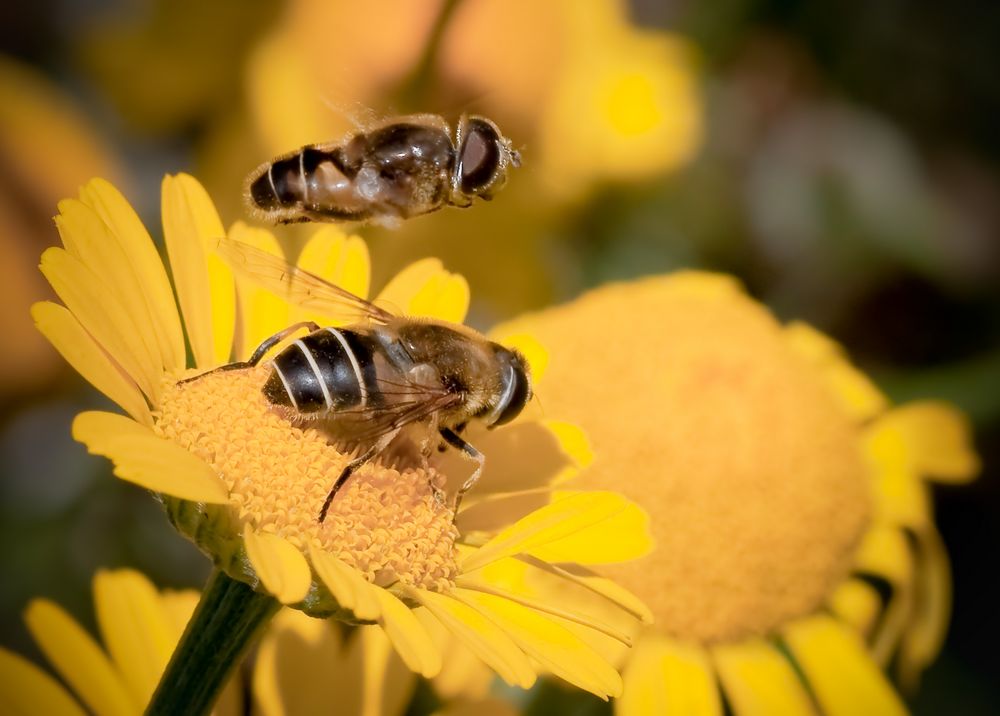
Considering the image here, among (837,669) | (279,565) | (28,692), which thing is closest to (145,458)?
(279,565)

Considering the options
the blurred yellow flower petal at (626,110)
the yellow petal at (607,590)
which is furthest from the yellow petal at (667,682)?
the blurred yellow flower petal at (626,110)

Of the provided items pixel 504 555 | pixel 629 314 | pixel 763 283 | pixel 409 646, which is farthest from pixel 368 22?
pixel 409 646

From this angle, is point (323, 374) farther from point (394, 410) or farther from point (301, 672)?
point (301, 672)

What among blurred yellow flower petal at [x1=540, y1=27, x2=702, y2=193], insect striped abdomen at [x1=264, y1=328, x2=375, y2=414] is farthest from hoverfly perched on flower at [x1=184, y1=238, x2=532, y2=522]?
blurred yellow flower petal at [x1=540, y1=27, x2=702, y2=193]

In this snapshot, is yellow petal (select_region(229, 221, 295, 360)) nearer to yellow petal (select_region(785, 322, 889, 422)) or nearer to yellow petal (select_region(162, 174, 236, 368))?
yellow petal (select_region(162, 174, 236, 368))

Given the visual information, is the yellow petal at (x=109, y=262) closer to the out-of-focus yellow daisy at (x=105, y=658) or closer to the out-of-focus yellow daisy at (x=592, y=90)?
the out-of-focus yellow daisy at (x=105, y=658)
